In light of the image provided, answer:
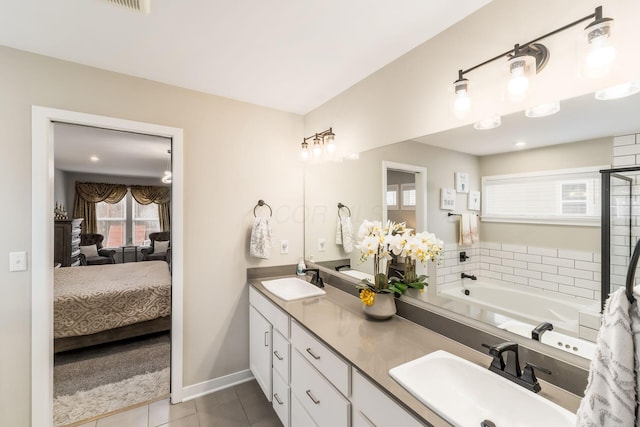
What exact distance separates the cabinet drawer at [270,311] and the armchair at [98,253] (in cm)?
442

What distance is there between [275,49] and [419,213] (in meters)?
1.30

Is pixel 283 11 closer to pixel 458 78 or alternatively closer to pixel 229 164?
pixel 458 78

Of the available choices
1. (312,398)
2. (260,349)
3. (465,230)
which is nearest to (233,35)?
(465,230)

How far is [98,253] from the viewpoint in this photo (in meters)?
5.16

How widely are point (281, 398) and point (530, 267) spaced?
1.60 meters

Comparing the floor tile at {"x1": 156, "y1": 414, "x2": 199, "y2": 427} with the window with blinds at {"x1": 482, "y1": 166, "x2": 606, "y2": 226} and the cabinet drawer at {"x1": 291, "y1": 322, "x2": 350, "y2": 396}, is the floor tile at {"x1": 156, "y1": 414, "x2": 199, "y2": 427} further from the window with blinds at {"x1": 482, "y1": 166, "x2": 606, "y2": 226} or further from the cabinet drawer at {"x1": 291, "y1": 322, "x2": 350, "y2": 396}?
the window with blinds at {"x1": 482, "y1": 166, "x2": 606, "y2": 226}

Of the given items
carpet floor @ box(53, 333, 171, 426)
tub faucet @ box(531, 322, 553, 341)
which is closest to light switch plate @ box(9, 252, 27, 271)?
carpet floor @ box(53, 333, 171, 426)

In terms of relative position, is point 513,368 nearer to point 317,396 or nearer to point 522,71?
point 317,396

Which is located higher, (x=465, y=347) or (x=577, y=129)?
(x=577, y=129)

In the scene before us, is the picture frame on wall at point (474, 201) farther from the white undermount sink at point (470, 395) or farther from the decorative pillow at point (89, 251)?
the decorative pillow at point (89, 251)

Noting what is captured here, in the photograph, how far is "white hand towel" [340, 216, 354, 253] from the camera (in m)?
2.12

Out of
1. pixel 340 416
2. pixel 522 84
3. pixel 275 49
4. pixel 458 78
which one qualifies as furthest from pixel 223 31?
pixel 340 416

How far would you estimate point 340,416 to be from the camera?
1.15m

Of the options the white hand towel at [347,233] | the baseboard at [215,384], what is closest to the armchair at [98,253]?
the baseboard at [215,384]
